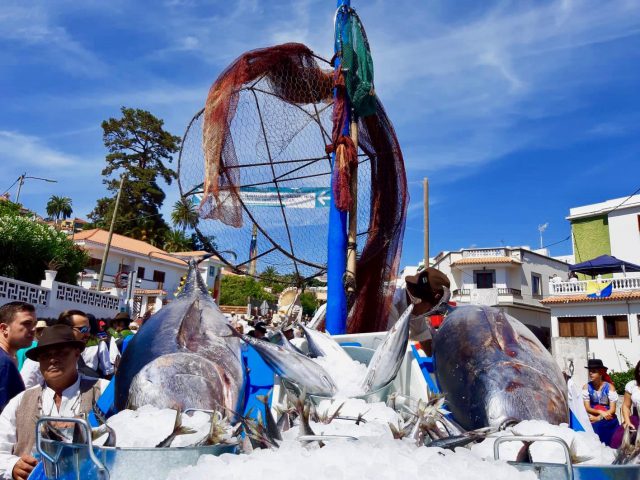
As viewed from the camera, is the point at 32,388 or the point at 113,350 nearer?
the point at 32,388

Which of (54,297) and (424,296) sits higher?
(54,297)

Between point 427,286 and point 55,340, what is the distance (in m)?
2.48

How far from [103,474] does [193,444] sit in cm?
31

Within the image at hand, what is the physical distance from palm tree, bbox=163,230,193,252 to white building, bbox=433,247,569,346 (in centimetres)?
2468

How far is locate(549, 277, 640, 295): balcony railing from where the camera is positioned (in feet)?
95.0

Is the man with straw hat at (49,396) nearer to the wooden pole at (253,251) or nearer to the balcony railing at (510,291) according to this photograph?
the wooden pole at (253,251)

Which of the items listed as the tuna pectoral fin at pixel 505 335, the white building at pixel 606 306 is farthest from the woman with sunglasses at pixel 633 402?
the white building at pixel 606 306

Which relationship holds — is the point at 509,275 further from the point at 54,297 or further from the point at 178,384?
the point at 178,384

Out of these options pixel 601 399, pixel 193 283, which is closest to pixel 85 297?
pixel 601 399

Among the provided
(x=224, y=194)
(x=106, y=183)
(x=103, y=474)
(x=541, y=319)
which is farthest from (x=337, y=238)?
(x=106, y=183)

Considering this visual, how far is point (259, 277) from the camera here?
5.28 metres

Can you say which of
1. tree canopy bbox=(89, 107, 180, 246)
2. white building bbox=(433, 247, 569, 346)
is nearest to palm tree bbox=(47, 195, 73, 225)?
tree canopy bbox=(89, 107, 180, 246)

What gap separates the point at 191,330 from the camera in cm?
291

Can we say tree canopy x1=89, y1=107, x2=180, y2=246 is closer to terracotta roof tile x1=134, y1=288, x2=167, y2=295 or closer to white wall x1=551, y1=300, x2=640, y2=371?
terracotta roof tile x1=134, y1=288, x2=167, y2=295
